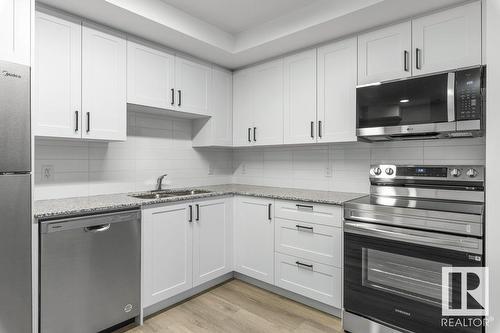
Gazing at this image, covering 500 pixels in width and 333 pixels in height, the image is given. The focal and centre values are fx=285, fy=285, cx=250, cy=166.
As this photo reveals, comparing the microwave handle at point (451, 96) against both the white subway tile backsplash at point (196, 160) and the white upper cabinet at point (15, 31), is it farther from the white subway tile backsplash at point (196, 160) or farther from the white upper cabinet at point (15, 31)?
the white upper cabinet at point (15, 31)

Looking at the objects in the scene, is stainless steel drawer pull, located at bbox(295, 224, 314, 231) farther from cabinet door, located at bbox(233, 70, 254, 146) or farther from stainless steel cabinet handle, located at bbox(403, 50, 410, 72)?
stainless steel cabinet handle, located at bbox(403, 50, 410, 72)

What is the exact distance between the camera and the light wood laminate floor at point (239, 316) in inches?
84.1

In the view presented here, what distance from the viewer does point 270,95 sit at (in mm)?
3057

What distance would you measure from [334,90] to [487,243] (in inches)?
62.6

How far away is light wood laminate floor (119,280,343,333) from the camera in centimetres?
214

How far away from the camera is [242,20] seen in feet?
8.67

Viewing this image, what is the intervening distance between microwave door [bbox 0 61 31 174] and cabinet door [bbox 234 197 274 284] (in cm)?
179

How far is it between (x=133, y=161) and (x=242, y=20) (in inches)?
67.2

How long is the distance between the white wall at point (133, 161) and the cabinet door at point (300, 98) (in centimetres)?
114

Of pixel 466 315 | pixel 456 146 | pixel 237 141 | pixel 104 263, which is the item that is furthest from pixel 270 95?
pixel 466 315

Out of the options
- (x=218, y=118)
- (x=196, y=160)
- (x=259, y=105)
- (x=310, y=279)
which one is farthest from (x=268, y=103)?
(x=310, y=279)

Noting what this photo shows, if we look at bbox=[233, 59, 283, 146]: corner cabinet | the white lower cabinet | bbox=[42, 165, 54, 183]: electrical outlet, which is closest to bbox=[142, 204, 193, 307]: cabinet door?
the white lower cabinet

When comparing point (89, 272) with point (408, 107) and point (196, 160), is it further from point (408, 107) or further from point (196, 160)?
point (408, 107)

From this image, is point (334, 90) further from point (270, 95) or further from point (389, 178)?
point (389, 178)
